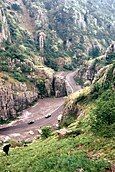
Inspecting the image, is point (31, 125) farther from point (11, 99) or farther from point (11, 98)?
point (11, 98)

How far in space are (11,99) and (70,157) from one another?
455 ft

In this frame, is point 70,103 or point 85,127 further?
point 70,103

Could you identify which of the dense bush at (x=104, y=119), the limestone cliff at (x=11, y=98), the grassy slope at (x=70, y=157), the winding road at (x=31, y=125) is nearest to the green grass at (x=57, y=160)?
the grassy slope at (x=70, y=157)

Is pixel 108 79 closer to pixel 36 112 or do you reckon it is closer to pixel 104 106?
pixel 104 106

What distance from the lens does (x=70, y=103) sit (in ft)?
364

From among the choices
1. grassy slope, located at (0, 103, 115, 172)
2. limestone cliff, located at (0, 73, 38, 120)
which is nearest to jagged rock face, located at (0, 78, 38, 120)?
limestone cliff, located at (0, 73, 38, 120)

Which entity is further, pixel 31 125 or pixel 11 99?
pixel 11 99

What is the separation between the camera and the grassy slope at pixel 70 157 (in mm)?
47188

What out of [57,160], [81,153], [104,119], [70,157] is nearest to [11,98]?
[104,119]

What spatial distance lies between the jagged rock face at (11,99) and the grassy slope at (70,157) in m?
117

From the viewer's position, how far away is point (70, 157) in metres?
49.9

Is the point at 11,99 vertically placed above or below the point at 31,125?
above

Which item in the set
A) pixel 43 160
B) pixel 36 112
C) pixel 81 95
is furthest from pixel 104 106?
pixel 36 112

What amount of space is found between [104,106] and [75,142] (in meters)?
8.25
